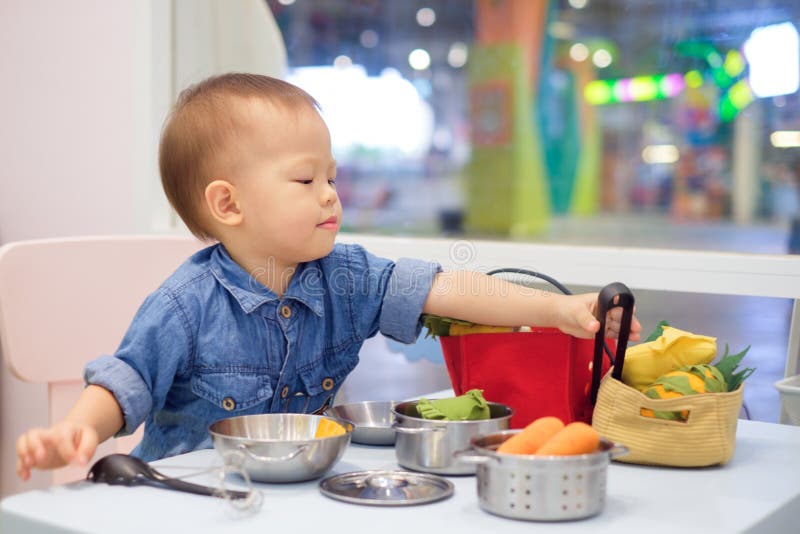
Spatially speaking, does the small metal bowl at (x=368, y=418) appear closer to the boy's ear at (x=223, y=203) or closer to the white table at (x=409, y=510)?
the white table at (x=409, y=510)

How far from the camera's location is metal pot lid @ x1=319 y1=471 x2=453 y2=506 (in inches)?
28.1

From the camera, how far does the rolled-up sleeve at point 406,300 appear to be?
3.52ft

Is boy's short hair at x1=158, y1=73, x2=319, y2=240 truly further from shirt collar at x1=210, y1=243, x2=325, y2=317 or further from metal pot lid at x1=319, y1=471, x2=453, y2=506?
metal pot lid at x1=319, y1=471, x2=453, y2=506

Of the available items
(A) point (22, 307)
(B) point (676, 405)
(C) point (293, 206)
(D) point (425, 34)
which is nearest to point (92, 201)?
(A) point (22, 307)

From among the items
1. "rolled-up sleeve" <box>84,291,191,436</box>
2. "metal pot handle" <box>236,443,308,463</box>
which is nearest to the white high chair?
"rolled-up sleeve" <box>84,291,191,436</box>

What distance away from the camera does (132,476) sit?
0.75 meters

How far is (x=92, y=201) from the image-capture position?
2.05 meters

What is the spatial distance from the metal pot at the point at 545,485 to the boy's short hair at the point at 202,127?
52cm

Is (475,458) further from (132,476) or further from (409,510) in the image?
(132,476)

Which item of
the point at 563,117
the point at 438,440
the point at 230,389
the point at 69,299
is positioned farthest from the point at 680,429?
the point at 563,117

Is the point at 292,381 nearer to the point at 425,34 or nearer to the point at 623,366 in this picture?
the point at 623,366

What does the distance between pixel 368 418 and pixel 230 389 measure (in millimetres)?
153

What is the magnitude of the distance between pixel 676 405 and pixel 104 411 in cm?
53

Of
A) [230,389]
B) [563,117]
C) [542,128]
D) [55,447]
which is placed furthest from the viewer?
[563,117]
